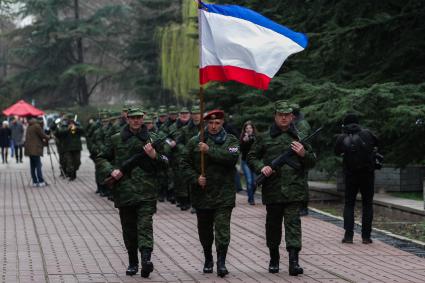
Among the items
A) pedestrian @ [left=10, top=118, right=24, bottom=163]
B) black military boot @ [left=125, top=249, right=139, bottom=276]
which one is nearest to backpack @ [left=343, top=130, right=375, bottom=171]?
black military boot @ [left=125, top=249, right=139, bottom=276]

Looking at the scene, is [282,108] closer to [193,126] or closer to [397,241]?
[397,241]

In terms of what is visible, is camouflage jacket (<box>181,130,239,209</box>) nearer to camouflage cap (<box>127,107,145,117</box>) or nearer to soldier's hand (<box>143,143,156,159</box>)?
soldier's hand (<box>143,143,156,159</box>)

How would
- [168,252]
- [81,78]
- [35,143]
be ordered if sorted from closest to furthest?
1. [168,252]
2. [35,143]
3. [81,78]

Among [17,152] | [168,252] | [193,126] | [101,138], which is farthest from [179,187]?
[17,152]

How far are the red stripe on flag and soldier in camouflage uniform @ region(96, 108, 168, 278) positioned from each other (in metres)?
0.92

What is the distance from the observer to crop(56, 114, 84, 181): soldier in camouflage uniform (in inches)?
1095

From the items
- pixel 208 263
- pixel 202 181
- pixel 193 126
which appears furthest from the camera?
pixel 193 126

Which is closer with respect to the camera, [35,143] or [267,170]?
[267,170]

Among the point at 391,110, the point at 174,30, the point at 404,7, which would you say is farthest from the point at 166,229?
the point at 174,30

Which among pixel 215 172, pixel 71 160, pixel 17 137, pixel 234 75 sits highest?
pixel 234 75

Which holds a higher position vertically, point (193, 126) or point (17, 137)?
point (193, 126)

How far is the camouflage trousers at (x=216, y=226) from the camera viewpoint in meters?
10.6

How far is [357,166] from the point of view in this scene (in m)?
13.3

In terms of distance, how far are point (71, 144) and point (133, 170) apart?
17722 millimetres
